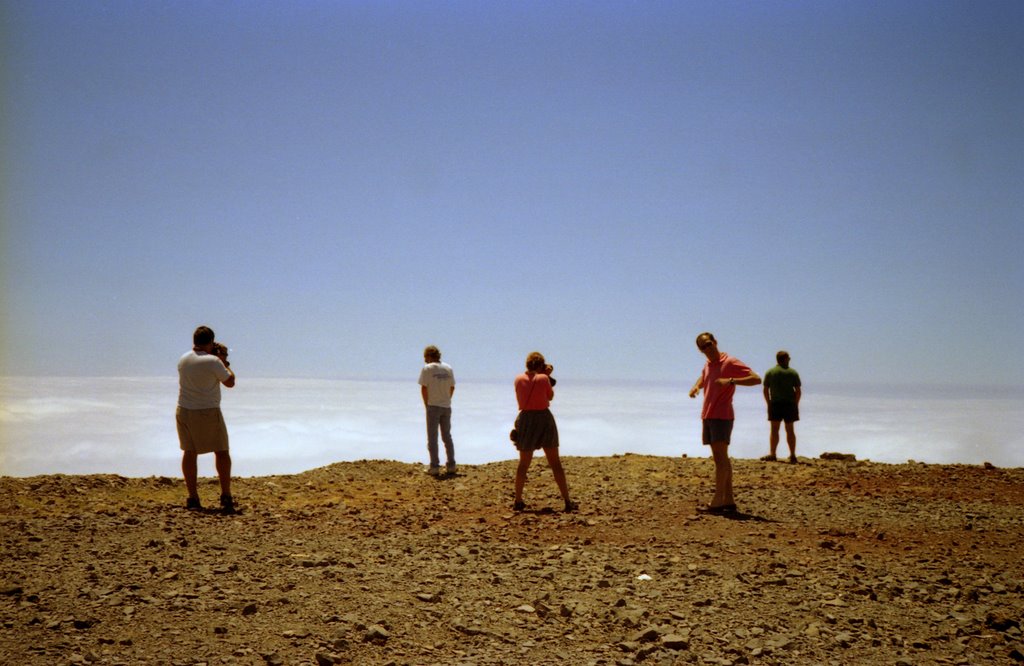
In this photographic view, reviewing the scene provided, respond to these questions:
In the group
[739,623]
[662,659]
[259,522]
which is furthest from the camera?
[259,522]

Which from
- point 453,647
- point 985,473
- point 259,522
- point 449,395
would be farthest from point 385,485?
point 985,473

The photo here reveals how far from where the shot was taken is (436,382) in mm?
16250

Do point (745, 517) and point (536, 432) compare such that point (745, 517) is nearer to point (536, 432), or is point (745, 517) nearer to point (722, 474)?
point (722, 474)

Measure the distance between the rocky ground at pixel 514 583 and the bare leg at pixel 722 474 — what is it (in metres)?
0.35

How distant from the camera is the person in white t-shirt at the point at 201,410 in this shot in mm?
12031

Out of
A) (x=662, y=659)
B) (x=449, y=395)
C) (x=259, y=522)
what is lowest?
(x=662, y=659)

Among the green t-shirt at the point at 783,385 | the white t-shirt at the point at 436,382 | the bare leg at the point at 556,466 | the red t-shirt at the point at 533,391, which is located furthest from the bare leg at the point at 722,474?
the green t-shirt at the point at 783,385

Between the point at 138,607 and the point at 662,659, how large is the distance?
174 inches

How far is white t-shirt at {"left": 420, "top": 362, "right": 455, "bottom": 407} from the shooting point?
1623 cm

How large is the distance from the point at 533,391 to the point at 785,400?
8.17 metres

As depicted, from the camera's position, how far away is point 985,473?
17000 millimetres

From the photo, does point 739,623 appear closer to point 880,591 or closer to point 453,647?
point 880,591

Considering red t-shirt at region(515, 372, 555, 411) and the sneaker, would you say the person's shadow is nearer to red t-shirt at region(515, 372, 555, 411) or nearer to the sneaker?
red t-shirt at region(515, 372, 555, 411)

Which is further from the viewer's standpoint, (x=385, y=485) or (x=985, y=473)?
(x=985, y=473)
